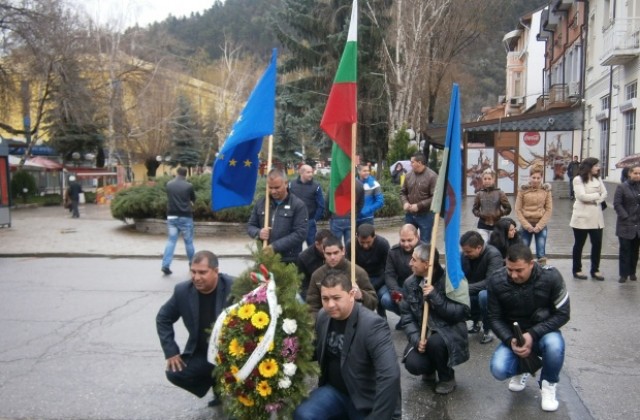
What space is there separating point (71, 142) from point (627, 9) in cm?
3207

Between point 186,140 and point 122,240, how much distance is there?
1374 inches

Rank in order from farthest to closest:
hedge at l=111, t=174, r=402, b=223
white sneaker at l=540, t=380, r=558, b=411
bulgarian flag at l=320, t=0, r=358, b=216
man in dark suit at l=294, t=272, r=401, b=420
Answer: hedge at l=111, t=174, r=402, b=223 < bulgarian flag at l=320, t=0, r=358, b=216 < white sneaker at l=540, t=380, r=558, b=411 < man in dark suit at l=294, t=272, r=401, b=420

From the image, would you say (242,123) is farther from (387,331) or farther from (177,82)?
(177,82)

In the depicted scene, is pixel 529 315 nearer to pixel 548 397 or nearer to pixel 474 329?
pixel 548 397

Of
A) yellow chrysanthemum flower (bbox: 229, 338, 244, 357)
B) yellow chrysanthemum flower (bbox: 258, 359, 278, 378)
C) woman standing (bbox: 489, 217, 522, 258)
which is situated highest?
woman standing (bbox: 489, 217, 522, 258)

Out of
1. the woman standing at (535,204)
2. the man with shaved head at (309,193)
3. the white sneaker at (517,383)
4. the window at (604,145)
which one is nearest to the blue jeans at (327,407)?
the white sneaker at (517,383)

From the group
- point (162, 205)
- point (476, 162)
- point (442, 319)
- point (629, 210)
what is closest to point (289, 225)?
point (442, 319)

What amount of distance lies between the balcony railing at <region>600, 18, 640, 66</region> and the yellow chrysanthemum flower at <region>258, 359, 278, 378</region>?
19.3m

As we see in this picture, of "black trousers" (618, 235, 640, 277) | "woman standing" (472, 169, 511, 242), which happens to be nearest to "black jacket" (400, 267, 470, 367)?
"woman standing" (472, 169, 511, 242)

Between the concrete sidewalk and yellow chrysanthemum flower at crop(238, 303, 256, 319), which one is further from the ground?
yellow chrysanthemum flower at crop(238, 303, 256, 319)

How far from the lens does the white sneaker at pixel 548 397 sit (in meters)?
4.50

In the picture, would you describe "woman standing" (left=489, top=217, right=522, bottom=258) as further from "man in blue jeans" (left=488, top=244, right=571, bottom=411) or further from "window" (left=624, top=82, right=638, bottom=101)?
"window" (left=624, top=82, right=638, bottom=101)

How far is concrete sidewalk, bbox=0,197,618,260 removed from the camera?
12.5 meters

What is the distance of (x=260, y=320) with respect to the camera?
3.71m
